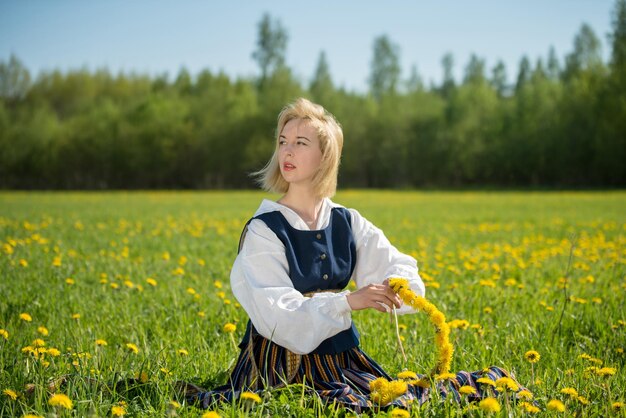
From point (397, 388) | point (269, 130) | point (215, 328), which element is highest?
point (269, 130)


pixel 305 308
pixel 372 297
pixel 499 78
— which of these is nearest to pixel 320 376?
pixel 305 308

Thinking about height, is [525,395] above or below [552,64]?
below

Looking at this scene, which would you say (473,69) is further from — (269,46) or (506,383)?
(506,383)

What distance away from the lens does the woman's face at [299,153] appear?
2537mm

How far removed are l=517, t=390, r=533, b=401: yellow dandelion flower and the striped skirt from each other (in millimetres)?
96

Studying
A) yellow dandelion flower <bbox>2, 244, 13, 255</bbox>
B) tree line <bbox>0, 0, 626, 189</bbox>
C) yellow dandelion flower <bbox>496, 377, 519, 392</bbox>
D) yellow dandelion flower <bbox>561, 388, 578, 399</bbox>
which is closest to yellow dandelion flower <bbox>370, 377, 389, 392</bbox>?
yellow dandelion flower <bbox>496, 377, 519, 392</bbox>

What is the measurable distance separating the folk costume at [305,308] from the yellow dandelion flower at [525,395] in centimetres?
16

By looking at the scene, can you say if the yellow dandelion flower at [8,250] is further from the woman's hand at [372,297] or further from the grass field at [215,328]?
the woman's hand at [372,297]

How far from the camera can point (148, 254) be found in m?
6.71

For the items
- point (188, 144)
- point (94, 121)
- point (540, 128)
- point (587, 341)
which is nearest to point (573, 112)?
point (540, 128)

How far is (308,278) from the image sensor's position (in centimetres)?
239

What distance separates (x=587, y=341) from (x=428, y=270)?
207cm

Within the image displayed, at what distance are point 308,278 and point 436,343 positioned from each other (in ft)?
1.97

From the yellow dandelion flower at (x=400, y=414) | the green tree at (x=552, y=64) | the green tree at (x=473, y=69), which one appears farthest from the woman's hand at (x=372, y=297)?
the green tree at (x=552, y=64)
